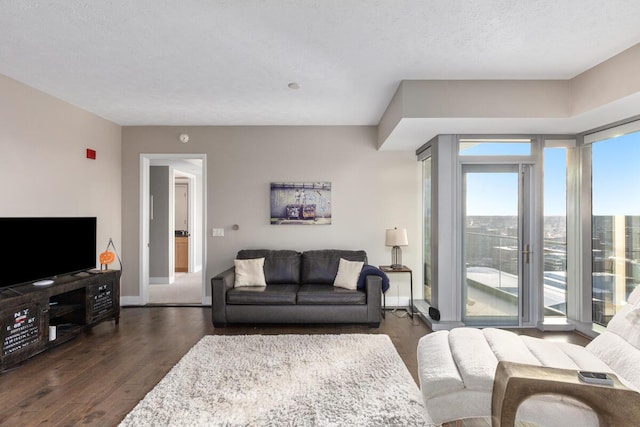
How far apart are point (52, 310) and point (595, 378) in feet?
14.5

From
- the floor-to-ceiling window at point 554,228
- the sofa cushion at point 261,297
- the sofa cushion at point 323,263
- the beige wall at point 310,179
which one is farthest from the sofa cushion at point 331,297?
the floor-to-ceiling window at point 554,228

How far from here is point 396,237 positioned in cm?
461

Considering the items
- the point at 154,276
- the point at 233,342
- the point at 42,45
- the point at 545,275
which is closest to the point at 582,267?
the point at 545,275

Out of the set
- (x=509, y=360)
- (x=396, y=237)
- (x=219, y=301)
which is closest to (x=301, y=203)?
(x=396, y=237)

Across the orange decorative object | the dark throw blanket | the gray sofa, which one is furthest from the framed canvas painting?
the orange decorative object

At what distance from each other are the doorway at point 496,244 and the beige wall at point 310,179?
994 millimetres

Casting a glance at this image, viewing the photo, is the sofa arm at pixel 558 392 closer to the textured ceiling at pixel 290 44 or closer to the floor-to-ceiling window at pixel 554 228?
the textured ceiling at pixel 290 44

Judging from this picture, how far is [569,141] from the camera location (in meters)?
4.03

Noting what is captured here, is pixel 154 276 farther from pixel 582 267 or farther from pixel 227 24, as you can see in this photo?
pixel 582 267

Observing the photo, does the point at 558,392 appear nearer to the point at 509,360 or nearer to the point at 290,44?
the point at 509,360

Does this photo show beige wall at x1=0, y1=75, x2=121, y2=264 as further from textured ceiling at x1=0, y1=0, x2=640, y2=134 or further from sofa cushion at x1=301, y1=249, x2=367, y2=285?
sofa cushion at x1=301, y1=249, x2=367, y2=285

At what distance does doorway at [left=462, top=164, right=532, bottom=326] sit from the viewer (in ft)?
13.3

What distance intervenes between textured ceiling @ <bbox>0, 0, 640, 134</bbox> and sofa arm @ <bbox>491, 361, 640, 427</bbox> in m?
2.19

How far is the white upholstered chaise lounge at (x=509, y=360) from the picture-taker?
5.50 feet
